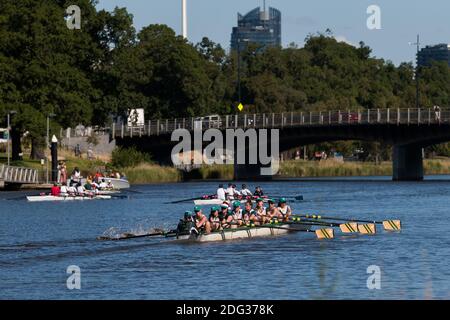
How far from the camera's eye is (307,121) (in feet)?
427

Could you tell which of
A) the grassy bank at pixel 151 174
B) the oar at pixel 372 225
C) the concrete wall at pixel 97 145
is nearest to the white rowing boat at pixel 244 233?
the oar at pixel 372 225

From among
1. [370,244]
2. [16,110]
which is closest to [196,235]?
[370,244]

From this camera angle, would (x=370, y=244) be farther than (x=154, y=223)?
No

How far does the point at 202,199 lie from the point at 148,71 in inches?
Answer: 2844

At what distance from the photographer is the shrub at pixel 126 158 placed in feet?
422

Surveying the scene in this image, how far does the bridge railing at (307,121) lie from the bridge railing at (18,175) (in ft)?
97.6

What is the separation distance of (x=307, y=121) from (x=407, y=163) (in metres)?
11.9

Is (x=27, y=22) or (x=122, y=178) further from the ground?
(x=27, y=22)

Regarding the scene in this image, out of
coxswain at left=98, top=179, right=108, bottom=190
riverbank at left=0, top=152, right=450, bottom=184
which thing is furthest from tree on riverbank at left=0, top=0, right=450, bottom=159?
coxswain at left=98, top=179, right=108, bottom=190

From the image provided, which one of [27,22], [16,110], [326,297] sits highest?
[27,22]

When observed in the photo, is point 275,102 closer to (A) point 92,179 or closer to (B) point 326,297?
(A) point 92,179

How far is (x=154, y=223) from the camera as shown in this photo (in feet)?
233

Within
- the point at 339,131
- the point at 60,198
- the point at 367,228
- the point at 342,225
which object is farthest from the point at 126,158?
the point at 342,225

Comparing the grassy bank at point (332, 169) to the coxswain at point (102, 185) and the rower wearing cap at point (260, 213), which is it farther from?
the rower wearing cap at point (260, 213)
